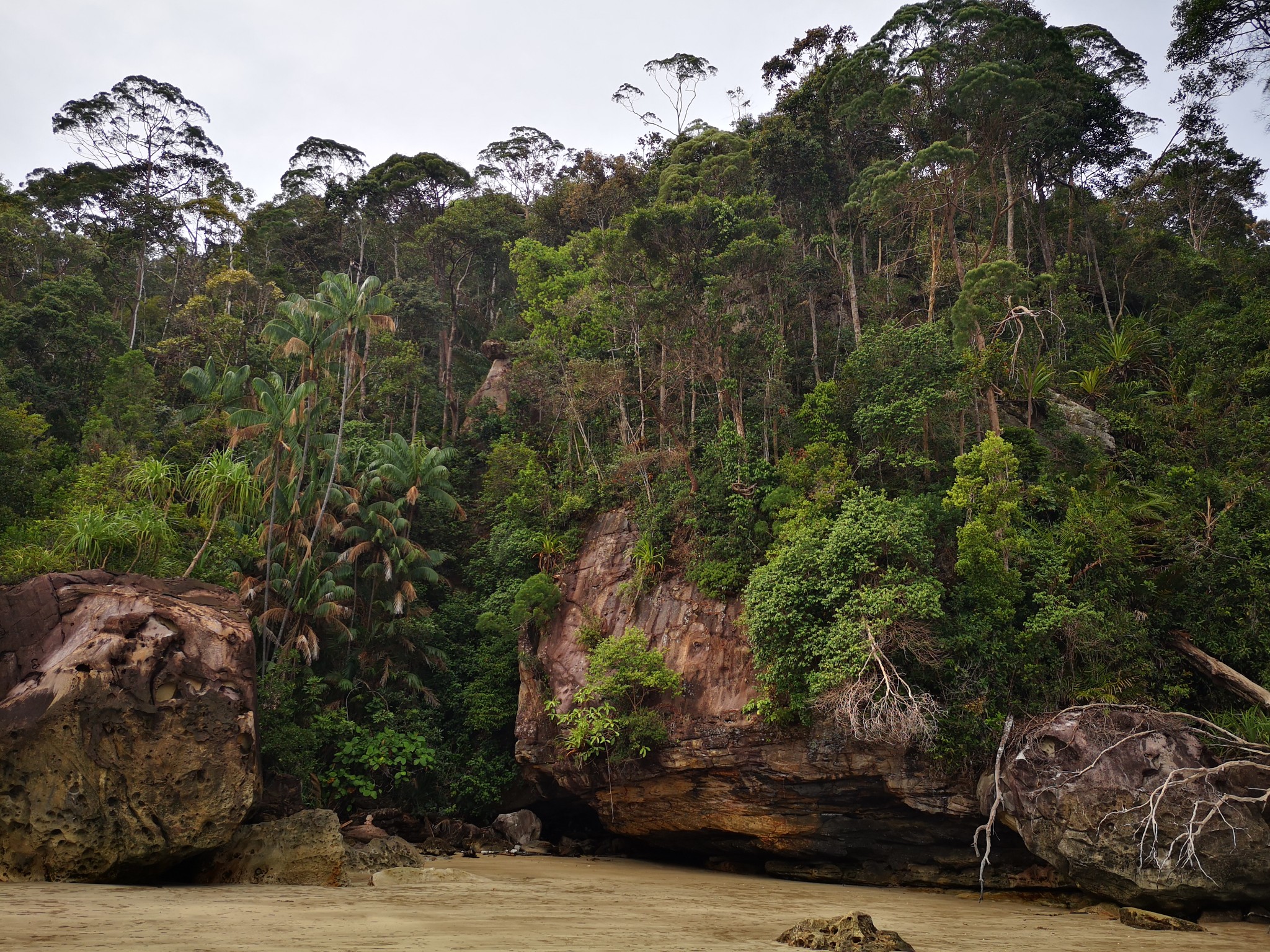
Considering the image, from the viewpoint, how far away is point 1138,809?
12.1 m

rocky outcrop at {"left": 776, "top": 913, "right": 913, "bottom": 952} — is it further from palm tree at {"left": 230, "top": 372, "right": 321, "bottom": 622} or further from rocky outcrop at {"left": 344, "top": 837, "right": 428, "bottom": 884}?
palm tree at {"left": 230, "top": 372, "right": 321, "bottom": 622}

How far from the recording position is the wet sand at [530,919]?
7.07 meters

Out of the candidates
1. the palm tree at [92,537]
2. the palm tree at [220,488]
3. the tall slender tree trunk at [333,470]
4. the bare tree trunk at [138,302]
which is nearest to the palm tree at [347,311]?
the tall slender tree trunk at [333,470]

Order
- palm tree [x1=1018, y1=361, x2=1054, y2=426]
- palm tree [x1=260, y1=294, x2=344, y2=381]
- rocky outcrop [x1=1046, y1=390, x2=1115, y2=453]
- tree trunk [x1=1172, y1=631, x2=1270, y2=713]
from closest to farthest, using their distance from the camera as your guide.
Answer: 1. tree trunk [x1=1172, y1=631, x2=1270, y2=713]
2. palm tree [x1=1018, y1=361, x2=1054, y2=426]
3. rocky outcrop [x1=1046, y1=390, x2=1115, y2=453]
4. palm tree [x1=260, y1=294, x2=344, y2=381]

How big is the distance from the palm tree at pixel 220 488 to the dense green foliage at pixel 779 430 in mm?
141

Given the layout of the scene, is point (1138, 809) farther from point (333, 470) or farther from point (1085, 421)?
point (333, 470)

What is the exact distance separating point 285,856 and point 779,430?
15.2 metres

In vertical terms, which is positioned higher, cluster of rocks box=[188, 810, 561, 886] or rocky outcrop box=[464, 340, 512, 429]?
rocky outcrop box=[464, 340, 512, 429]

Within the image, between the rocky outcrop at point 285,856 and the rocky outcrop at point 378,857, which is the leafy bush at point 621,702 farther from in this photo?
the rocky outcrop at point 285,856

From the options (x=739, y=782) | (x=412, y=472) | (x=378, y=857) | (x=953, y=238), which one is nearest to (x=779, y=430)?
(x=953, y=238)

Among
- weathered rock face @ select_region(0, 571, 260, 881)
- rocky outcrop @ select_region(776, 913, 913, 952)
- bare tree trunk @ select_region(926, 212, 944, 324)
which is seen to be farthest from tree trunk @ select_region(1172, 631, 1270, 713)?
weathered rock face @ select_region(0, 571, 260, 881)

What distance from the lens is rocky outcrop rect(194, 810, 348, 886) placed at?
1234 cm

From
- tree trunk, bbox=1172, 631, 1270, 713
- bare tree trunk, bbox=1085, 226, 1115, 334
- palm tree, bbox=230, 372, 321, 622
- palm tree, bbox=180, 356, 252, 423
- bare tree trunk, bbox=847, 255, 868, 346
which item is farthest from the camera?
bare tree trunk, bbox=1085, 226, 1115, 334

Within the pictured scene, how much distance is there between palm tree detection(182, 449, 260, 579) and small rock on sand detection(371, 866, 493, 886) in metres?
9.12
